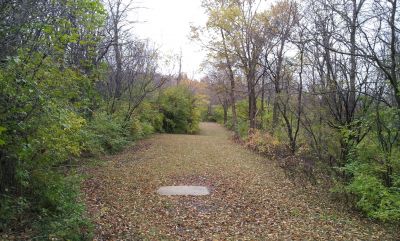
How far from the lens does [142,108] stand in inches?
770

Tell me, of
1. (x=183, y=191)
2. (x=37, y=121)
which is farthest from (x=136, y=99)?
(x=37, y=121)

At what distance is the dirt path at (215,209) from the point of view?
5238 mm

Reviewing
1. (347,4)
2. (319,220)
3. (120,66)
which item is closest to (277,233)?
(319,220)

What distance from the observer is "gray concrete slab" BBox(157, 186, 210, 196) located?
25.0 feet

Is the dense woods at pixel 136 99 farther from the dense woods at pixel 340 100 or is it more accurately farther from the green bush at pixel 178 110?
the green bush at pixel 178 110

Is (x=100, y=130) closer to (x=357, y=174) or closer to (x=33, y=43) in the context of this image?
(x=33, y=43)

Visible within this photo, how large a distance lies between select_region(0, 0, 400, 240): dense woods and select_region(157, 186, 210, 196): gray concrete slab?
7.34 feet

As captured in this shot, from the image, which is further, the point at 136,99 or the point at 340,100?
Answer: the point at 136,99

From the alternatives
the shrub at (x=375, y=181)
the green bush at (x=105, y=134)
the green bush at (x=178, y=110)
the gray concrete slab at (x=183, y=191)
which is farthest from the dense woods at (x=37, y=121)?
the green bush at (x=178, y=110)

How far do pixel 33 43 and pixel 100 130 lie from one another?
699 cm

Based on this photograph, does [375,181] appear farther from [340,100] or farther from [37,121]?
[37,121]

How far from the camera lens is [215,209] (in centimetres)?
655

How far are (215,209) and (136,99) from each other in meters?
12.3

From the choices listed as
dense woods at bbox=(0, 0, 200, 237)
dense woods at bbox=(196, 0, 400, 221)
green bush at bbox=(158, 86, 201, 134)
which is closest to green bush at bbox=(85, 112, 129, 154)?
dense woods at bbox=(0, 0, 200, 237)
